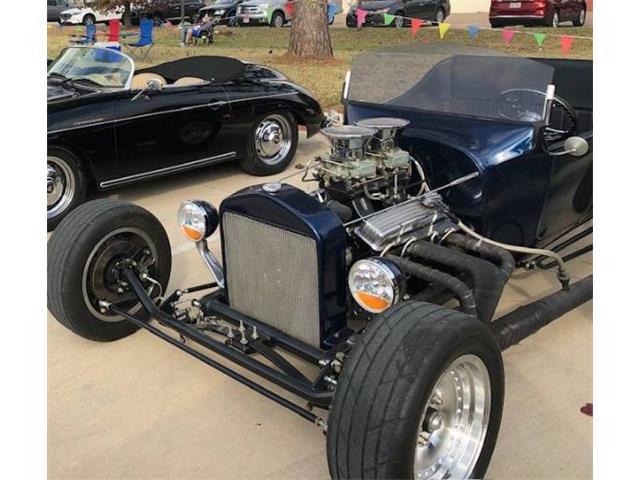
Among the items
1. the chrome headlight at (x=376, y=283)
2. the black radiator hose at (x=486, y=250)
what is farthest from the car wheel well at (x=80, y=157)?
the chrome headlight at (x=376, y=283)

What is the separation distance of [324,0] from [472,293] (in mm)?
11391

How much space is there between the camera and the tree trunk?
13.3m

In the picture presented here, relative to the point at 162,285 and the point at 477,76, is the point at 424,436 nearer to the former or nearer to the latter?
the point at 162,285

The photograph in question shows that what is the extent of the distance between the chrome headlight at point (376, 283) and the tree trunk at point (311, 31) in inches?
452

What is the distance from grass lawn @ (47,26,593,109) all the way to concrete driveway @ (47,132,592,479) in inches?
275

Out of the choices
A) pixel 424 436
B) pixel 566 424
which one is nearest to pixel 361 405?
pixel 424 436

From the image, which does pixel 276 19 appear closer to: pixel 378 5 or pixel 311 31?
pixel 378 5

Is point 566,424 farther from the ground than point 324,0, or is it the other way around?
point 324,0

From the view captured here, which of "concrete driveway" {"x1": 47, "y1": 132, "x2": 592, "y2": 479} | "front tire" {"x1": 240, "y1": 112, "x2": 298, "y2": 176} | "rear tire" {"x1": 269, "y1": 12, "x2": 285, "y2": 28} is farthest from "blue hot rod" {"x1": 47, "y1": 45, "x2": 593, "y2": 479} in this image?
"rear tire" {"x1": 269, "y1": 12, "x2": 285, "y2": 28}

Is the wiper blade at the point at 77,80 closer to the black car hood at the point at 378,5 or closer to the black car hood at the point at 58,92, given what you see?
the black car hood at the point at 58,92

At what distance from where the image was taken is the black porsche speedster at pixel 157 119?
574 cm

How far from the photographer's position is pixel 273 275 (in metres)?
3.10

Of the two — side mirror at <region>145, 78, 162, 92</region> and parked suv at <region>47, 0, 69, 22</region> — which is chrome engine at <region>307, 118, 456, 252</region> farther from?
parked suv at <region>47, 0, 69, 22</region>

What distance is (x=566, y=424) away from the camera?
3039 millimetres
